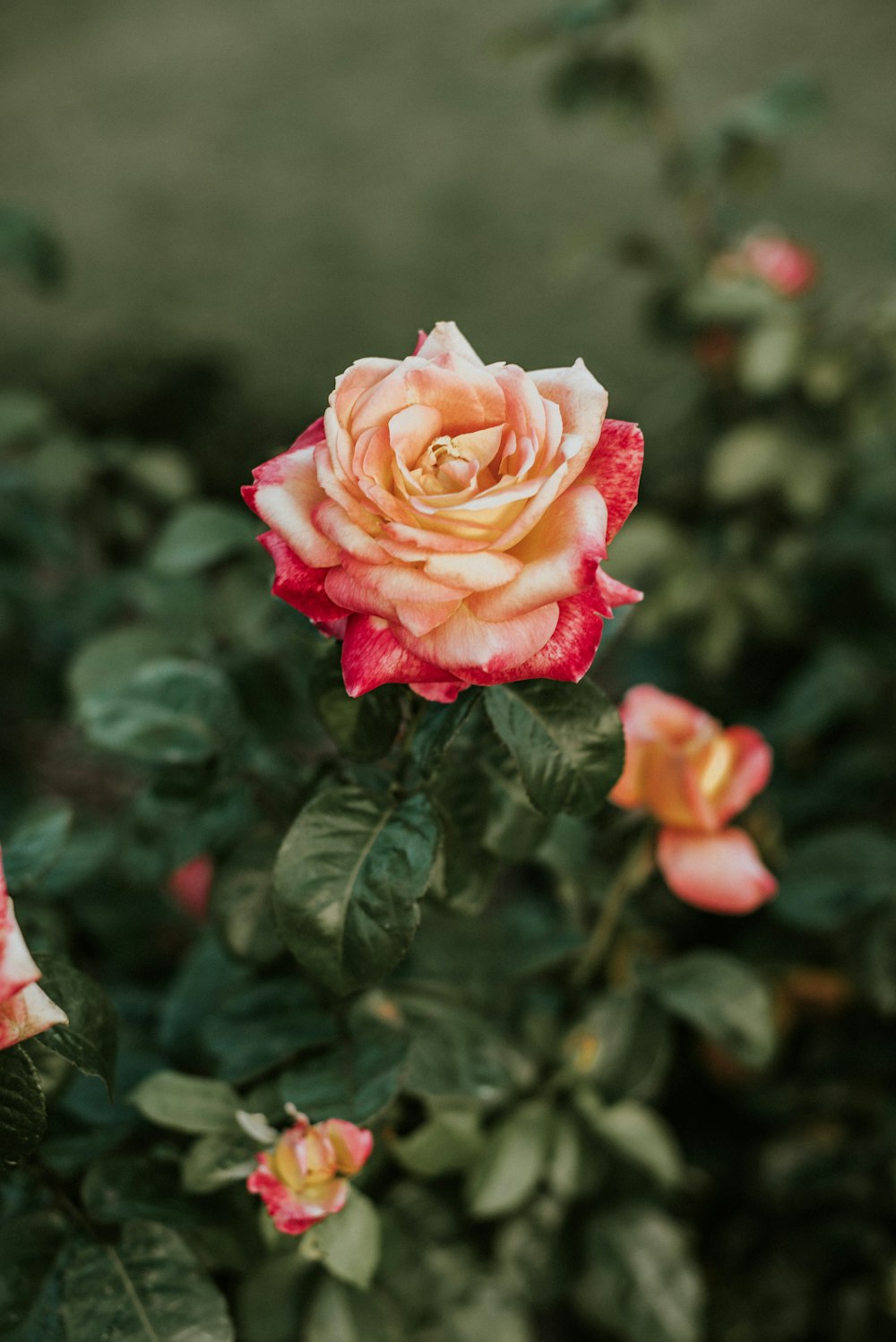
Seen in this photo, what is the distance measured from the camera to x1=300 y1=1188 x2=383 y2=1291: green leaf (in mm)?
549

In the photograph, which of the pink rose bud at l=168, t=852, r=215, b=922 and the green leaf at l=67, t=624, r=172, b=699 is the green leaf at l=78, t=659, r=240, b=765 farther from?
the pink rose bud at l=168, t=852, r=215, b=922

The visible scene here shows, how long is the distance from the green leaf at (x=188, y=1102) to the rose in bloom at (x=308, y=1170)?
0.07 metres

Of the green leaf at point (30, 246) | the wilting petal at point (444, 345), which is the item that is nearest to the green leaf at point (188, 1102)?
the wilting petal at point (444, 345)

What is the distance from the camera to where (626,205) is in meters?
3.06

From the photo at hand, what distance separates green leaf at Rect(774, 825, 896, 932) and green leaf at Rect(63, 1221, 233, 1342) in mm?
608

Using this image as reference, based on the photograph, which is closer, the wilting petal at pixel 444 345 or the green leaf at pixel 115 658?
the wilting petal at pixel 444 345

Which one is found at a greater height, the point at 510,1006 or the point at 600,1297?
the point at 510,1006

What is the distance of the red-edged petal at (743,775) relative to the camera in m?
0.67

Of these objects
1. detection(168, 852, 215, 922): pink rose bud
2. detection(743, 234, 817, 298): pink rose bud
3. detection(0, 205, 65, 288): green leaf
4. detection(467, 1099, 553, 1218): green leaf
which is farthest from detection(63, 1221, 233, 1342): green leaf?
detection(743, 234, 817, 298): pink rose bud

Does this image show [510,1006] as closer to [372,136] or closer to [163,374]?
[163,374]

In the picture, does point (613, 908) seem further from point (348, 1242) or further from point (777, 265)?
point (777, 265)

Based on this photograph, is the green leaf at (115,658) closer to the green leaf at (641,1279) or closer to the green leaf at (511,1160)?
the green leaf at (511,1160)

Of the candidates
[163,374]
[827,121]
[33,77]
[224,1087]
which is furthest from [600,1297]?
[33,77]

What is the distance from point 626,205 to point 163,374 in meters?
1.55
